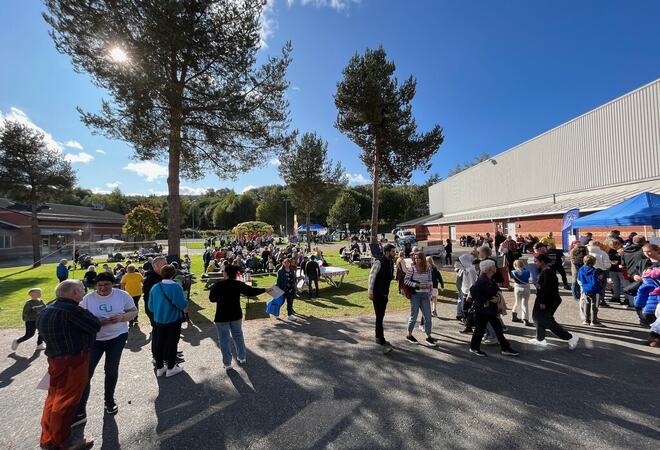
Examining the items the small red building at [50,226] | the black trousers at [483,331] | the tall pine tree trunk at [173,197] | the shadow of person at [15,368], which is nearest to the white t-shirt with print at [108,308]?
the shadow of person at [15,368]

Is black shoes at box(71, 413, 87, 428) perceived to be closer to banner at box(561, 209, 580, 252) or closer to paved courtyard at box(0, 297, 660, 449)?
paved courtyard at box(0, 297, 660, 449)

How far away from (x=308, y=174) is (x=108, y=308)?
24.3 m

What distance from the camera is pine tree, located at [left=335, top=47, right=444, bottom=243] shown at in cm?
1644

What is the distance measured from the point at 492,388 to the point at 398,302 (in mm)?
5069

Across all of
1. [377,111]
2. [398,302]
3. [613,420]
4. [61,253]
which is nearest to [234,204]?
[61,253]

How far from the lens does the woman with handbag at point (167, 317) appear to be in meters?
4.38

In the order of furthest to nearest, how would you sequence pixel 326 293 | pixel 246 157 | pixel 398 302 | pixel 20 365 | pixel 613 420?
1. pixel 246 157
2. pixel 326 293
3. pixel 398 302
4. pixel 20 365
5. pixel 613 420

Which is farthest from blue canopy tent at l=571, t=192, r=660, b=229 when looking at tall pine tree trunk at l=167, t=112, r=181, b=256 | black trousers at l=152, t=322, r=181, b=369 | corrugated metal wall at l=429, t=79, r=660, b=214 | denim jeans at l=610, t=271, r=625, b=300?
tall pine tree trunk at l=167, t=112, r=181, b=256

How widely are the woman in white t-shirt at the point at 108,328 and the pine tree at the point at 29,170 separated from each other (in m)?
28.6

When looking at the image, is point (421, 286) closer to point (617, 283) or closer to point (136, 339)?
point (136, 339)

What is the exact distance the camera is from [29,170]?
960 inches

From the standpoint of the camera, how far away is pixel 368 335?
6059 millimetres

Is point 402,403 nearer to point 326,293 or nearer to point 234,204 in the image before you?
point 326,293

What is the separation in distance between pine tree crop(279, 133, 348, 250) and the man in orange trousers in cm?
2332
